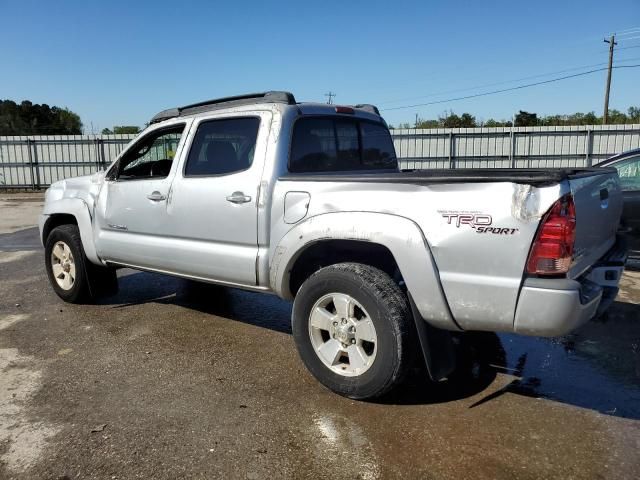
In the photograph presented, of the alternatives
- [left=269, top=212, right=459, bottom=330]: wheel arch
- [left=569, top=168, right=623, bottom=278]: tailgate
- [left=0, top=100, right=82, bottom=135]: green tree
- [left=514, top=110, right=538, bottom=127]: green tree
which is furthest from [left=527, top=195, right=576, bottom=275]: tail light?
[left=0, top=100, right=82, bottom=135]: green tree

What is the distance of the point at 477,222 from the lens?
2.84 m

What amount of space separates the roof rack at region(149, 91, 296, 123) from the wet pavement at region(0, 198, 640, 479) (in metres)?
2.00

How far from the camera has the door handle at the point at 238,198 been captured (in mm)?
3906

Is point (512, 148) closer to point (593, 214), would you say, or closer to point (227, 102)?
point (227, 102)

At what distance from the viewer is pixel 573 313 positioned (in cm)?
275

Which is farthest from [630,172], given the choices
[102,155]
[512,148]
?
[102,155]

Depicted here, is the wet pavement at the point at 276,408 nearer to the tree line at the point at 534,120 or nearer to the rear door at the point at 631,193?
the rear door at the point at 631,193

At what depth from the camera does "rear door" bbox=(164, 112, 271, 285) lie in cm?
394

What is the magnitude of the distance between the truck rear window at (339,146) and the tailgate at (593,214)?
6.28 feet

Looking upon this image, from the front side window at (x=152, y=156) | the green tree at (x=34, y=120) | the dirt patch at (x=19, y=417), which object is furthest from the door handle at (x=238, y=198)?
the green tree at (x=34, y=120)

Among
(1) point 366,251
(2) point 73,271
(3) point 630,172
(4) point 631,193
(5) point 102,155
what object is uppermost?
(5) point 102,155

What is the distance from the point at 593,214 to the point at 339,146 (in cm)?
207

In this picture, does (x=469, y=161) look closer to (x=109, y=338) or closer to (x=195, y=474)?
(x=109, y=338)

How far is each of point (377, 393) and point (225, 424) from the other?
0.95 m
